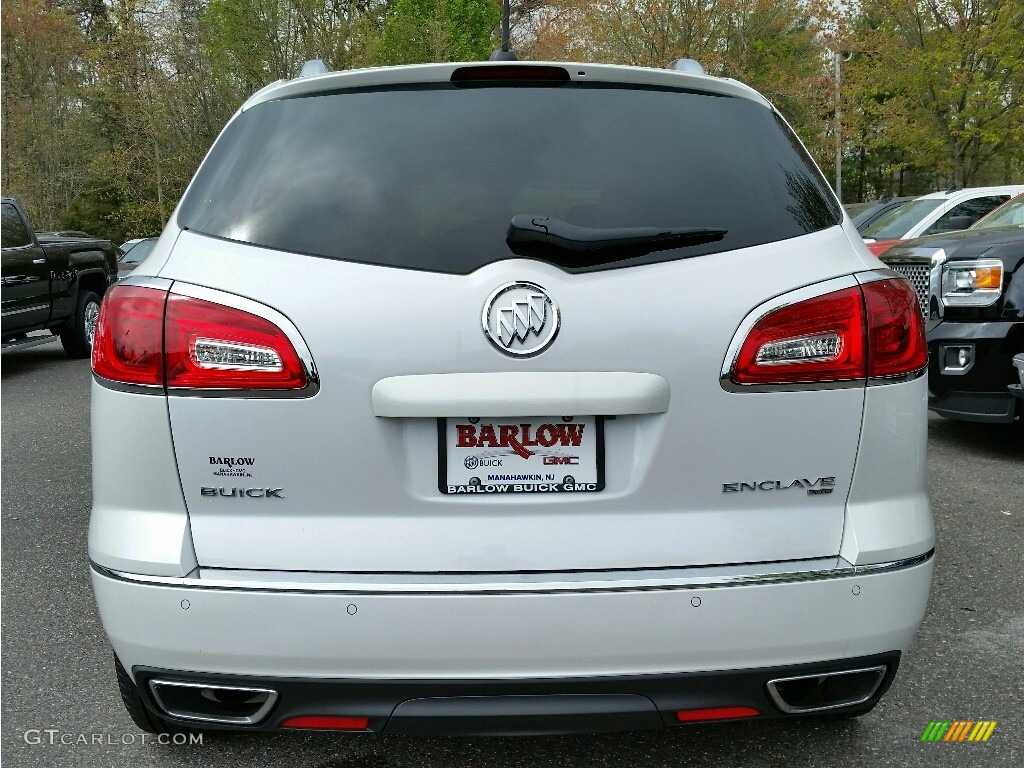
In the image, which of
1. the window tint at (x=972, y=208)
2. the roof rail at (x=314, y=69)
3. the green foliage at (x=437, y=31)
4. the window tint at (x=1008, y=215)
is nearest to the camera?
the roof rail at (x=314, y=69)

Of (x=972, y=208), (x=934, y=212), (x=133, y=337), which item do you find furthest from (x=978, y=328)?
(x=972, y=208)

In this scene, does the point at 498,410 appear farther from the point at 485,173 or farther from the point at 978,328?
the point at 978,328

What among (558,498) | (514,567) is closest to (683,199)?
(558,498)

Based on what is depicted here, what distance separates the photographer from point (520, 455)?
2.24m

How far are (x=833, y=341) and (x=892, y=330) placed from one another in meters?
0.17

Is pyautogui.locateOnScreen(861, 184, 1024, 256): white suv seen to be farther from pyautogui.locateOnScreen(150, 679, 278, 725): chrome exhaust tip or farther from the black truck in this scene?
pyautogui.locateOnScreen(150, 679, 278, 725): chrome exhaust tip

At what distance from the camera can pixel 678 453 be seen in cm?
225

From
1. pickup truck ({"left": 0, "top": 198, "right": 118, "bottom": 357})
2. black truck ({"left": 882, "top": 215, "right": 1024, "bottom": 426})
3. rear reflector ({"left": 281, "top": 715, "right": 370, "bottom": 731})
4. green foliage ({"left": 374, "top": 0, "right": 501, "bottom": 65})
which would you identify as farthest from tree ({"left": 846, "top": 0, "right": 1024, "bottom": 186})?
rear reflector ({"left": 281, "top": 715, "right": 370, "bottom": 731})

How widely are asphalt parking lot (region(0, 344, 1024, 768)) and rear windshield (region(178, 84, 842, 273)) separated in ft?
2.27

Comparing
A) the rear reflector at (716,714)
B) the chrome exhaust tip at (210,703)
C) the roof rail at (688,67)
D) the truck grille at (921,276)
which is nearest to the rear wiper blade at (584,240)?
the roof rail at (688,67)

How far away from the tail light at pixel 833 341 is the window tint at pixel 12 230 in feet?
37.1

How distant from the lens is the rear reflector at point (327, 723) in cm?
225

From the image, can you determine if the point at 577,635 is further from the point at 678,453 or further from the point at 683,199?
the point at 683,199

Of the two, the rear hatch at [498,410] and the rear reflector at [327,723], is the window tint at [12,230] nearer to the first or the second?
the rear hatch at [498,410]
